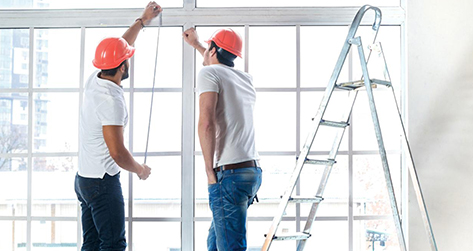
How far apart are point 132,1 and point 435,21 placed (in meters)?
1.86

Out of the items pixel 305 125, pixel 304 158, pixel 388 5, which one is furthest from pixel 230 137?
pixel 388 5

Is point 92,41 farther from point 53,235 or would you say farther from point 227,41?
point 53,235

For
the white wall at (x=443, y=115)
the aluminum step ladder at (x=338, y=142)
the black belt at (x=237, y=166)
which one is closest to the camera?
the aluminum step ladder at (x=338, y=142)

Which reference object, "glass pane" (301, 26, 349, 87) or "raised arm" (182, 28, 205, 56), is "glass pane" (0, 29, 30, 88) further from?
"glass pane" (301, 26, 349, 87)

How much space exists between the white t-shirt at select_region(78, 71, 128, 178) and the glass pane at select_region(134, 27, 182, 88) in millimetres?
530

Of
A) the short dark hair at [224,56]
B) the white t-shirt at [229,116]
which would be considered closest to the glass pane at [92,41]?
the short dark hair at [224,56]

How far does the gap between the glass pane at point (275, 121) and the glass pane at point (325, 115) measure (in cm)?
6

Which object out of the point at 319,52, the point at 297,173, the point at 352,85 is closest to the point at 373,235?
the point at 297,173

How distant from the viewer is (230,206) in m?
2.47

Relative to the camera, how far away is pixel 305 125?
307 cm

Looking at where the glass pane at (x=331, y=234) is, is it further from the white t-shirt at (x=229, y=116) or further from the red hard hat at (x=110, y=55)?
the red hard hat at (x=110, y=55)

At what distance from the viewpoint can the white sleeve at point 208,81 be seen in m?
2.52

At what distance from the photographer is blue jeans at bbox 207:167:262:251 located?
2.46m

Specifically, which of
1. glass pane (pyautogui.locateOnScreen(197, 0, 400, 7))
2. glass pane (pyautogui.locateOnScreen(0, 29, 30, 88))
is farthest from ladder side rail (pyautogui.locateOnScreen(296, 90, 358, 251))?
glass pane (pyautogui.locateOnScreen(0, 29, 30, 88))
